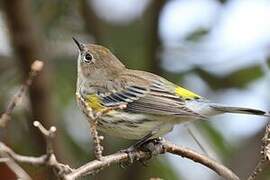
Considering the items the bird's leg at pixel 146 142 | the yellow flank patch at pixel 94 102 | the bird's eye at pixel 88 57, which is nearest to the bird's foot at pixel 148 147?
the bird's leg at pixel 146 142

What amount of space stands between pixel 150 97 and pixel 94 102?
38 cm

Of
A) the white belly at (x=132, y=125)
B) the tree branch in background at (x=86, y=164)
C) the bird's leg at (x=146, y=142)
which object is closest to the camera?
the tree branch in background at (x=86, y=164)

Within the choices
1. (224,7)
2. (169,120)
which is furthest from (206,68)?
(169,120)

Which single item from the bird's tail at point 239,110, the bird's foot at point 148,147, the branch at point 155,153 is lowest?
the bird's tail at point 239,110

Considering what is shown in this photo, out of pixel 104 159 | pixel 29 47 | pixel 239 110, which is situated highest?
pixel 29 47

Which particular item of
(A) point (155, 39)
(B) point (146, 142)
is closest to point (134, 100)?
(B) point (146, 142)

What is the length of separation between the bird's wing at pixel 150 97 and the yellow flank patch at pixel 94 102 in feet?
0.11

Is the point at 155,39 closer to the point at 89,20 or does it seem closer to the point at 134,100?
the point at 89,20

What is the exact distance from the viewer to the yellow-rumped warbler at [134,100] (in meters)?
4.23

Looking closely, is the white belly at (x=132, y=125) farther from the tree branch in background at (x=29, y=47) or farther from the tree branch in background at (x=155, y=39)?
the tree branch in background at (x=155, y=39)

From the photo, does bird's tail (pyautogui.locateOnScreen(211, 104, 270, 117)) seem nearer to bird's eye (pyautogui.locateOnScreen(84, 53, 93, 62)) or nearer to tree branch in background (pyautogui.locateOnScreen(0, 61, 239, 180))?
tree branch in background (pyautogui.locateOnScreen(0, 61, 239, 180))

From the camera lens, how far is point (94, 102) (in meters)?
4.72

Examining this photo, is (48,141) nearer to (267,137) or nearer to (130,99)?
(267,137)

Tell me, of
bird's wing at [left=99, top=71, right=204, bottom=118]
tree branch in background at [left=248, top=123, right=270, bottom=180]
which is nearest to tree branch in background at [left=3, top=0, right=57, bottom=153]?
bird's wing at [left=99, top=71, right=204, bottom=118]
